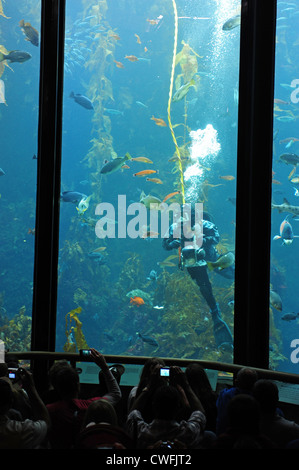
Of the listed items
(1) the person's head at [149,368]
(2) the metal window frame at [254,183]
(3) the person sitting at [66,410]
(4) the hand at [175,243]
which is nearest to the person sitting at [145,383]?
(1) the person's head at [149,368]

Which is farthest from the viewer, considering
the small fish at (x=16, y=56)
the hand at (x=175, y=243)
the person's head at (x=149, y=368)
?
the hand at (x=175, y=243)

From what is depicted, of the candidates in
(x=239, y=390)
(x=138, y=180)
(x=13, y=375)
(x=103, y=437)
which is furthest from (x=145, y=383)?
(x=138, y=180)

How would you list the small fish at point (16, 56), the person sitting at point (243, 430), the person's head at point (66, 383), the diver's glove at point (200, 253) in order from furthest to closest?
1. the diver's glove at point (200, 253)
2. the small fish at point (16, 56)
3. the person's head at point (66, 383)
4. the person sitting at point (243, 430)

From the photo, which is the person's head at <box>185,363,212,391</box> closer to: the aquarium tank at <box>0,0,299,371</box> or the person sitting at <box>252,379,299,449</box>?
the person sitting at <box>252,379,299,449</box>

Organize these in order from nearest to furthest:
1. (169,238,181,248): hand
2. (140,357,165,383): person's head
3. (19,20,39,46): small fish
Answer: (140,357,165,383): person's head < (19,20,39,46): small fish < (169,238,181,248): hand

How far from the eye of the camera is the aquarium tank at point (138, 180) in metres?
15.4

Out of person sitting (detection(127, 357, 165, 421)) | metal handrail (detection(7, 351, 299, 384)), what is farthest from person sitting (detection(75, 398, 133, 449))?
metal handrail (detection(7, 351, 299, 384))

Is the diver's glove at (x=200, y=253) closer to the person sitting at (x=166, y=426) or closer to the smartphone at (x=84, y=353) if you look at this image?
the smartphone at (x=84, y=353)

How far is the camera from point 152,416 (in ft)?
6.30

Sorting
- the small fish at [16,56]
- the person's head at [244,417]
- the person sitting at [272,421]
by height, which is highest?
the small fish at [16,56]

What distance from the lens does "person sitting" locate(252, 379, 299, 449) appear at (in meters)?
1.67

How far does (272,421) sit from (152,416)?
50 centimetres
